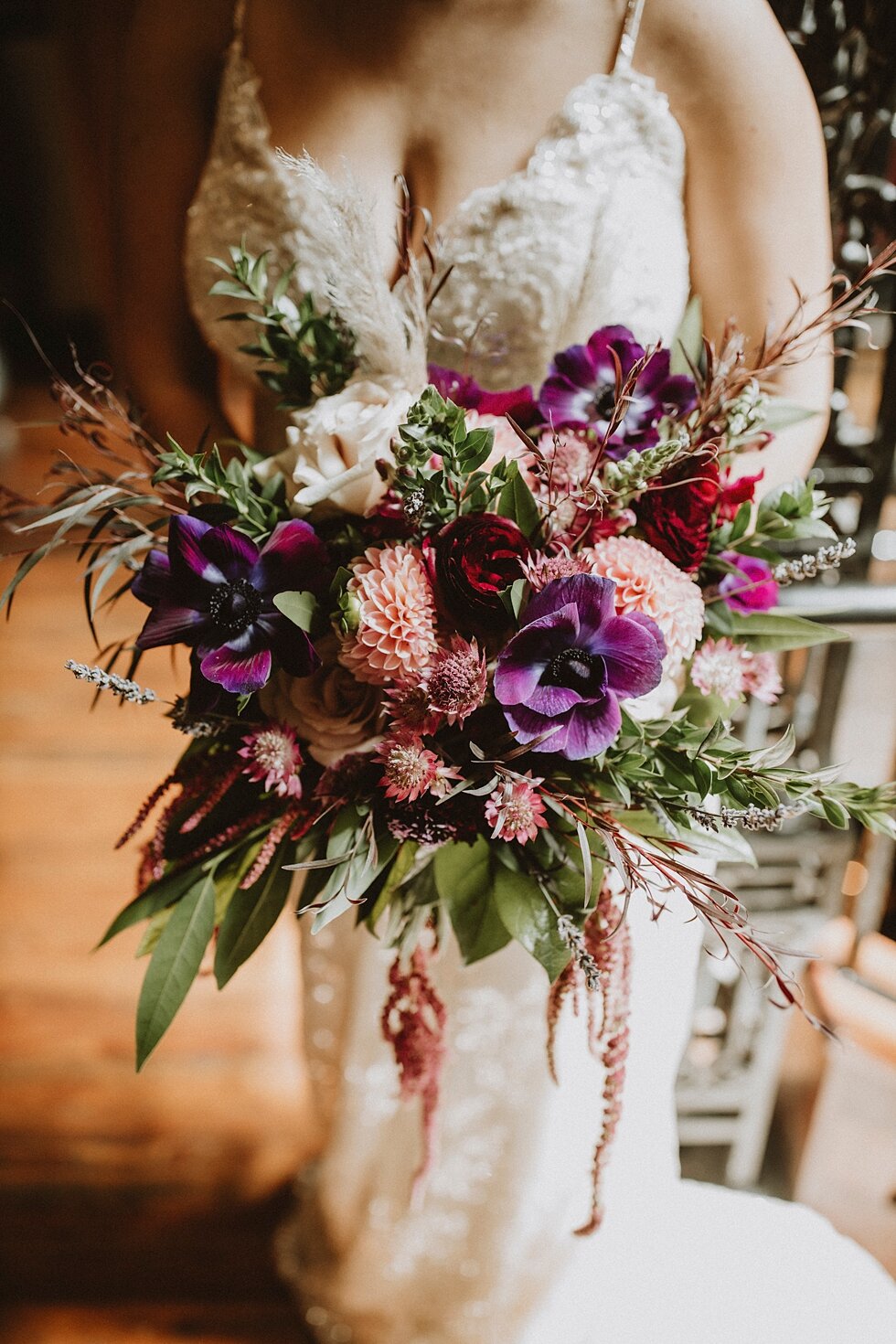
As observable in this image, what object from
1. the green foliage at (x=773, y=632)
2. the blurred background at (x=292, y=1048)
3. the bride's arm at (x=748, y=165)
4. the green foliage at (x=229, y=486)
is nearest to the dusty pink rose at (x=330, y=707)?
the green foliage at (x=229, y=486)

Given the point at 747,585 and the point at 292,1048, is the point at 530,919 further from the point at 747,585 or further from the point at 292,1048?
the point at 292,1048

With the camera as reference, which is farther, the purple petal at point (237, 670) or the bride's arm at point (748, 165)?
the bride's arm at point (748, 165)

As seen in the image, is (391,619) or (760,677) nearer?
(391,619)

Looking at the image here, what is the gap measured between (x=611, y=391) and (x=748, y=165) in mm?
359

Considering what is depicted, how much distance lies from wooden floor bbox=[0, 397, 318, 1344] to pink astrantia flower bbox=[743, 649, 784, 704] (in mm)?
1160

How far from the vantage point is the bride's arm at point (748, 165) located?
821 mm

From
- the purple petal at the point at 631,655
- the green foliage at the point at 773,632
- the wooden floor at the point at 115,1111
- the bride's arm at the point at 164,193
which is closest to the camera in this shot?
the purple petal at the point at 631,655

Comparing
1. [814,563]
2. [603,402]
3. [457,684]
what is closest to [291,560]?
[457,684]

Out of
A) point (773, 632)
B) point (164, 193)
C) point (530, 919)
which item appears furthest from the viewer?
point (164, 193)

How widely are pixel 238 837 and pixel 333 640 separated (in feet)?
0.66

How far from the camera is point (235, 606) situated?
596mm

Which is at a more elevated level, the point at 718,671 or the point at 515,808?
the point at 718,671

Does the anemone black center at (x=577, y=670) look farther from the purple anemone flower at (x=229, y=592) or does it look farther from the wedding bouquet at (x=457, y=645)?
the purple anemone flower at (x=229, y=592)

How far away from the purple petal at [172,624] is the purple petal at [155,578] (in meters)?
0.01
